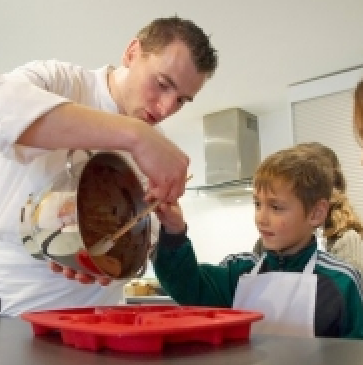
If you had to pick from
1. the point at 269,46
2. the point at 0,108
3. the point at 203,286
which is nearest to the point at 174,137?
the point at 269,46

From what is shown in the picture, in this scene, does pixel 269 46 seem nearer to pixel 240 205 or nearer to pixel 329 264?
pixel 240 205

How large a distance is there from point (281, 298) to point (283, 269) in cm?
6

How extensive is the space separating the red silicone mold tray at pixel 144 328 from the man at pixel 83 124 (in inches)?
5.1

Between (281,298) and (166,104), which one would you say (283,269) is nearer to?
(281,298)

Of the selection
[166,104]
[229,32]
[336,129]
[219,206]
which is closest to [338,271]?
[166,104]

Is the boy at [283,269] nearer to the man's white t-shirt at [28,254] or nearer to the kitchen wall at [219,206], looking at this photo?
the man's white t-shirt at [28,254]

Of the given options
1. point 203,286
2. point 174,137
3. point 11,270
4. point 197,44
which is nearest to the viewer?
point 11,270

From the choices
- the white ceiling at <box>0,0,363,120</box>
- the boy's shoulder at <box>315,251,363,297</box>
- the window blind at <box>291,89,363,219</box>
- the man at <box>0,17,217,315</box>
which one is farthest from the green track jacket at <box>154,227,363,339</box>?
the window blind at <box>291,89,363,219</box>

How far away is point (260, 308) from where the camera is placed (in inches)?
39.8

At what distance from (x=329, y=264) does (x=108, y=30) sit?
59.8 inches

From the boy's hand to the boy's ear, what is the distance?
0.29 meters

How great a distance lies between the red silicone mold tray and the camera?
1.53 ft

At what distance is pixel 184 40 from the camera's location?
91 cm

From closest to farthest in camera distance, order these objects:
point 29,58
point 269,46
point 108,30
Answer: point 108,30, point 269,46, point 29,58
